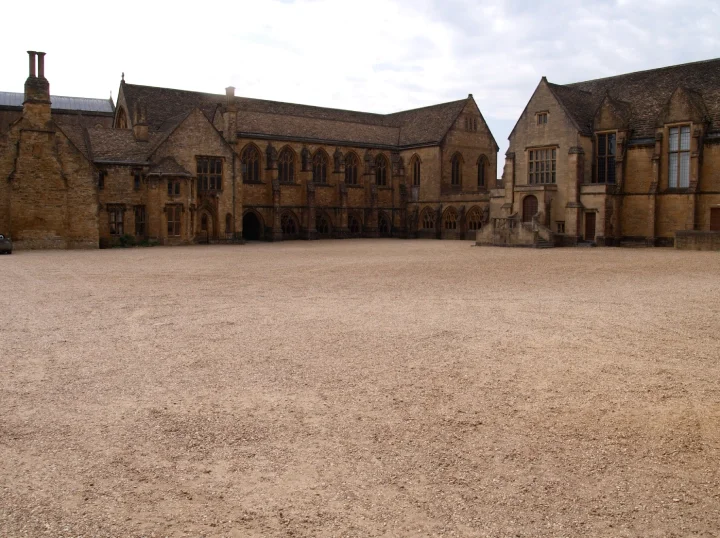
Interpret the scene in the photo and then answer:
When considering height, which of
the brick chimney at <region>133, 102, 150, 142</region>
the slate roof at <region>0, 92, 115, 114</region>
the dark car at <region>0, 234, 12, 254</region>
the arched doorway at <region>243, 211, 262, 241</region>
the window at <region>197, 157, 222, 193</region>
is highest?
the slate roof at <region>0, 92, 115, 114</region>

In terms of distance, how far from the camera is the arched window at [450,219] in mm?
60412

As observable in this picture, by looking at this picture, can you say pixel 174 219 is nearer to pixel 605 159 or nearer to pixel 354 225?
pixel 354 225

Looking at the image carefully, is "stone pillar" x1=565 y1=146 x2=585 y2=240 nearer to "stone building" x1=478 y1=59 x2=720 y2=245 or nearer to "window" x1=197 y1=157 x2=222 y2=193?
"stone building" x1=478 y1=59 x2=720 y2=245

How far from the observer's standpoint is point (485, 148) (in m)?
66.2

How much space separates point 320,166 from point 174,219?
17.5 meters

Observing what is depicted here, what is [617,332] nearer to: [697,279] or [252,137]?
[697,279]

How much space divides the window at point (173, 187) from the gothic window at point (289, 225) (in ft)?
40.5

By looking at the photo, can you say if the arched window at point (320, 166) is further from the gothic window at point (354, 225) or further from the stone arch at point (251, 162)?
the stone arch at point (251, 162)

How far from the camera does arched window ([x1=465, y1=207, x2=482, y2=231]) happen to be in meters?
58.2

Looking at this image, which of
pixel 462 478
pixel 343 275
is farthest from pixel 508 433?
pixel 343 275

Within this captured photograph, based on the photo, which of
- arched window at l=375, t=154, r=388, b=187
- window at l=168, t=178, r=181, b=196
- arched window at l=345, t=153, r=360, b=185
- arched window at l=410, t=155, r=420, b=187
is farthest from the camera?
arched window at l=375, t=154, r=388, b=187

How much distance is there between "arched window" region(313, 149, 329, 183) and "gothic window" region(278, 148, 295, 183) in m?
2.17

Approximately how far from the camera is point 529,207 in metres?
49.8

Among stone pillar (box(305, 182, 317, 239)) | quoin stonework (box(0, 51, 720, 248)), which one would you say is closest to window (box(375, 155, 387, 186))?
quoin stonework (box(0, 51, 720, 248))
